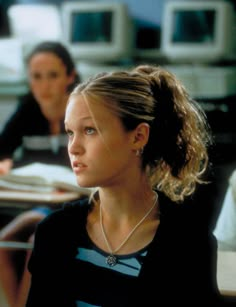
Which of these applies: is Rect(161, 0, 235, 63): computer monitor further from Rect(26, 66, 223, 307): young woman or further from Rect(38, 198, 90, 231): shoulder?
Rect(38, 198, 90, 231): shoulder

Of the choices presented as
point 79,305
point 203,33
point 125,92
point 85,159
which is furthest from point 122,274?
point 203,33

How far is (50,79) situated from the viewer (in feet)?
9.64

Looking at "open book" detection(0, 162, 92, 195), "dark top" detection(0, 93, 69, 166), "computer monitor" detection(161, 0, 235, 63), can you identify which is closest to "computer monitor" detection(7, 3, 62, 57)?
"computer monitor" detection(161, 0, 235, 63)

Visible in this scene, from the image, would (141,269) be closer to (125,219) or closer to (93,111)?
(125,219)

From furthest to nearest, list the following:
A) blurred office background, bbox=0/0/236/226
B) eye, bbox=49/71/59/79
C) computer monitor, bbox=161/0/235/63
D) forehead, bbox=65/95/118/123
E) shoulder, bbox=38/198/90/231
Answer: blurred office background, bbox=0/0/236/226, computer monitor, bbox=161/0/235/63, eye, bbox=49/71/59/79, shoulder, bbox=38/198/90/231, forehead, bbox=65/95/118/123

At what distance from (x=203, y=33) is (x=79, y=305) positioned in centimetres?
314

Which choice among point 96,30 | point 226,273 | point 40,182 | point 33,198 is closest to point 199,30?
point 96,30

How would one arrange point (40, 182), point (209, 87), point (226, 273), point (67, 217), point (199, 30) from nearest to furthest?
point (67, 217) < point (226, 273) < point (40, 182) < point (199, 30) < point (209, 87)

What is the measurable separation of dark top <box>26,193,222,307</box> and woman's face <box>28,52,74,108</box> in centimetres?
174

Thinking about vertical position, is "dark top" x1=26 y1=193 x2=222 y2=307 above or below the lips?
below

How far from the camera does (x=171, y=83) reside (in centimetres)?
122

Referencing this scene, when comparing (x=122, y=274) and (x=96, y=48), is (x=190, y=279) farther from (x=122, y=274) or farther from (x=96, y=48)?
(x=96, y=48)

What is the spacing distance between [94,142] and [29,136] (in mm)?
1865

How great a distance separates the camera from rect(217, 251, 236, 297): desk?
4.09ft
